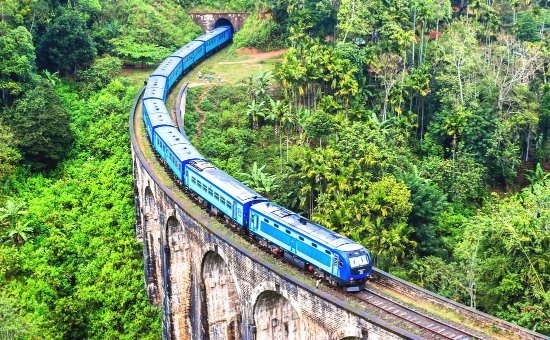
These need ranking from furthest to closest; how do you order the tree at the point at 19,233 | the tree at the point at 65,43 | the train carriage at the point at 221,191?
the tree at the point at 65,43
the tree at the point at 19,233
the train carriage at the point at 221,191

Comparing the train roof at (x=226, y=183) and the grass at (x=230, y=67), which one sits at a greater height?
the grass at (x=230, y=67)

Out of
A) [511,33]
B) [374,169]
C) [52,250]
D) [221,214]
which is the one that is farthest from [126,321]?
[511,33]

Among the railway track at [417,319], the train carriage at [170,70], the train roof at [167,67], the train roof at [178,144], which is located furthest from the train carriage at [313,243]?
the train roof at [167,67]

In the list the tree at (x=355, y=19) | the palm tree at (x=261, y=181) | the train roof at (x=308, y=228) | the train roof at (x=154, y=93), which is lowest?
the palm tree at (x=261, y=181)

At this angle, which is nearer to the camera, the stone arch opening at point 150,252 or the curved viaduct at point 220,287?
the curved viaduct at point 220,287

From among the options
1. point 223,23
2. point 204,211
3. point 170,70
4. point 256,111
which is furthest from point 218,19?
point 204,211

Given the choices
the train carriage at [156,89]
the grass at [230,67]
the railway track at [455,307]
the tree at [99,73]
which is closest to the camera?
the railway track at [455,307]

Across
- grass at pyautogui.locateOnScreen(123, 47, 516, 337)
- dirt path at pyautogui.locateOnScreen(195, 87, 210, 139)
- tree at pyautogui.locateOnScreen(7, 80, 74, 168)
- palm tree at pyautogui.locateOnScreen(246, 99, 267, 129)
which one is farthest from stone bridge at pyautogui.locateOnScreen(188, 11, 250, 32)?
tree at pyautogui.locateOnScreen(7, 80, 74, 168)

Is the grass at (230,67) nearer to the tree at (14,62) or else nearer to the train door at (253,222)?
the tree at (14,62)
